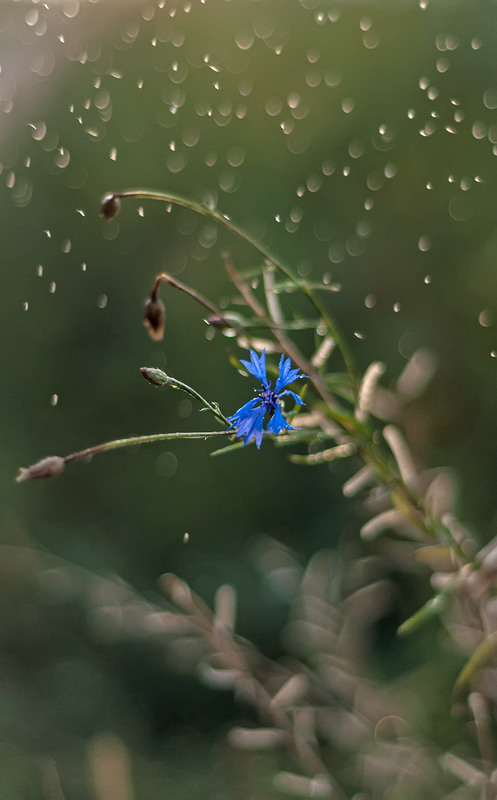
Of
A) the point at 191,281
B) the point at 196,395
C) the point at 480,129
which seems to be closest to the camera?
the point at 196,395

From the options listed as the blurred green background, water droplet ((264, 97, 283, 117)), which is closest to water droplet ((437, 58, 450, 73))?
the blurred green background

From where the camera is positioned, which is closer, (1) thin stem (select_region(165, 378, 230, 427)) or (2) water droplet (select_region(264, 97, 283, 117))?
(1) thin stem (select_region(165, 378, 230, 427))

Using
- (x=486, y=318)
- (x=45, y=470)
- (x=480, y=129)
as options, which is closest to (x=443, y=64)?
(x=480, y=129)

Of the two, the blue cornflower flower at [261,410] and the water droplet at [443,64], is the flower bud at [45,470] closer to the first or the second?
the blue cornflower flower at [261,410]

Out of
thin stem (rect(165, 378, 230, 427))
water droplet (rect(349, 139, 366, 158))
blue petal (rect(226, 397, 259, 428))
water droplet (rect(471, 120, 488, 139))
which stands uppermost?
water droplet (rect(471, 120, 488, 139))

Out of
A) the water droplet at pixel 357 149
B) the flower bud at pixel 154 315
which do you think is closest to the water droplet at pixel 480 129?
the water droplet at pixel 357 149

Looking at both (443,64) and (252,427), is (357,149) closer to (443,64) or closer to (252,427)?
(443,64)

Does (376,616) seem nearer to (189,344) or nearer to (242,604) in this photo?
(242,604)

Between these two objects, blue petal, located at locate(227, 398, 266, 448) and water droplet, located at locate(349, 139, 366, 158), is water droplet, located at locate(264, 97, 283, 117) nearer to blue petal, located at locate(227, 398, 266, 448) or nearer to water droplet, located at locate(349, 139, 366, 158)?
water droplet, located at locate(349, 139, 366, 158)

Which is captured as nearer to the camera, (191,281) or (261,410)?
(261,410)

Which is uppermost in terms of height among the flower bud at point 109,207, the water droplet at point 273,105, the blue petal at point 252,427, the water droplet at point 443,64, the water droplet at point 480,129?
the water droplet at point 443,64
